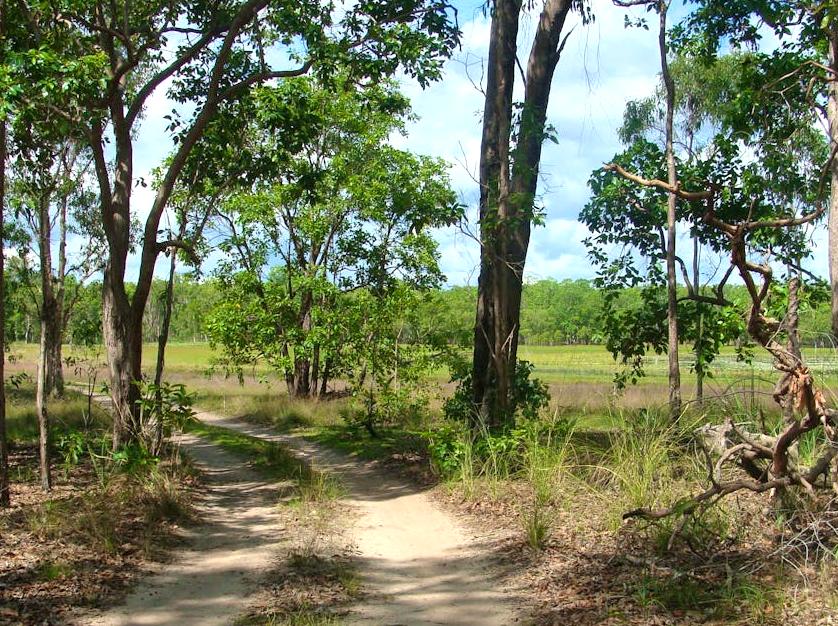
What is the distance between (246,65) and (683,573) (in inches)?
368

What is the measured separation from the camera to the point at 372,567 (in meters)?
6.75

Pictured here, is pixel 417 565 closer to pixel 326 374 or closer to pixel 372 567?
pixel 372 567

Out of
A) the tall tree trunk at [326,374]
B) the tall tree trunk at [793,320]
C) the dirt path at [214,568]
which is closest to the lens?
the tall tree trunk at [793,320]

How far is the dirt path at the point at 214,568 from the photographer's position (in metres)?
5.47

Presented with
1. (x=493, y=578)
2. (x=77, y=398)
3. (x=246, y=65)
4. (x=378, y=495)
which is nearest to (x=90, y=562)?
(x=493, y=578)

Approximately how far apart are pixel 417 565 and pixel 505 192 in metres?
5.38

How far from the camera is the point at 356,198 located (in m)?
20.1

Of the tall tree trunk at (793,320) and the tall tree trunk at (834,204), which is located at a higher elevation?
the tall tree trunk at (834,204)

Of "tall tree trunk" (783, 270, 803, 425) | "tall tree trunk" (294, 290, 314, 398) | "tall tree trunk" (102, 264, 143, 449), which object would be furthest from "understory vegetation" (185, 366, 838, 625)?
"tall tree trunk" (294, 290, 314, 398)

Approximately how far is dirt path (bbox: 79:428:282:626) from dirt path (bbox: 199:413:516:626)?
3.07 ft

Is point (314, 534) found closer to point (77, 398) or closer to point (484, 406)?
point (484, 406)

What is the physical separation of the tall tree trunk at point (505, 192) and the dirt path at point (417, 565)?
197 cm

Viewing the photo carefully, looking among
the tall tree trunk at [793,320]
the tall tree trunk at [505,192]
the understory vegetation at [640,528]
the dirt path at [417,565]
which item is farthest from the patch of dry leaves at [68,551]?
the tall tree trunk at [793,320]

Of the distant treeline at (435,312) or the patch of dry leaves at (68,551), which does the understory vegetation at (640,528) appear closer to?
the distant treeline at (435,312)
